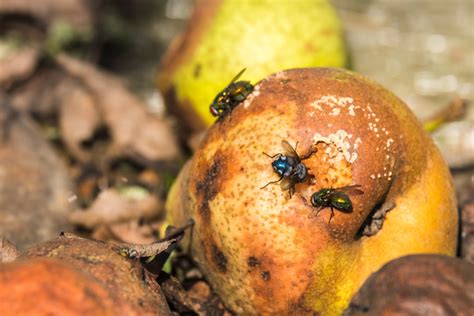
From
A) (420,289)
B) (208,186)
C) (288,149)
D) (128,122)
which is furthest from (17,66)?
(420,289)

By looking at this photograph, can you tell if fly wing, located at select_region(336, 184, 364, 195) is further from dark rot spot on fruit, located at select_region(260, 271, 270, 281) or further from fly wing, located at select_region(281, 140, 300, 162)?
dark rot spot on fruit, located at select_region(260, 271, 270, 281)

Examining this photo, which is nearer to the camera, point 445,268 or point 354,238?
point 445,268

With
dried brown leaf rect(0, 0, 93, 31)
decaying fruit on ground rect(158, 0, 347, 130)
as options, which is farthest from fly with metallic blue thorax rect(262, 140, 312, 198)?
dried brown leaf rect(0, 0, 93, 31)

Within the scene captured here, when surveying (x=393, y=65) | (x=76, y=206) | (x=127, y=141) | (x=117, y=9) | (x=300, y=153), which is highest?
(x=393, y=65)

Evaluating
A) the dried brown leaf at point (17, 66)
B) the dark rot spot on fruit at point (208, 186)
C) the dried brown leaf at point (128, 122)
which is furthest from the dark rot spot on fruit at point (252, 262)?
the dried brown leaf at point (17, 66)

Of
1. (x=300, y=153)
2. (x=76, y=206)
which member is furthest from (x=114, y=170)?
(x=300, y=153)

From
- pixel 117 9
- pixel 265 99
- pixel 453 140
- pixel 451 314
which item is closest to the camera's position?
pixel 451 314

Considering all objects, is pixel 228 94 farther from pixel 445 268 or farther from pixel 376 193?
pixel 445 268
